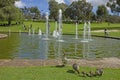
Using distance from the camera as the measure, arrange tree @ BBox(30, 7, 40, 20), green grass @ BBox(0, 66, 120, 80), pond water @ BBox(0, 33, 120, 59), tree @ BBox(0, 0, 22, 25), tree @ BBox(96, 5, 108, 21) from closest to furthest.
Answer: green grass @ BBox(0, 66, 120, 80) → pond water @ BBox(0, 33, 120, 59) → tree @ BBox(0, 0, 22, 25) → tree @ BBox(96, 5, 108, 21) → tree @ BBox(30, 7, 40, 20)

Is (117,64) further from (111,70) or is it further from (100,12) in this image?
(100,12)

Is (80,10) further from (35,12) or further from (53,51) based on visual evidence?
(53,51)

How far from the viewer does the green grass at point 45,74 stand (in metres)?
13.5

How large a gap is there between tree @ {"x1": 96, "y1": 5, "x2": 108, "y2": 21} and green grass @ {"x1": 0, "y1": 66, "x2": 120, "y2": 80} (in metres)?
150

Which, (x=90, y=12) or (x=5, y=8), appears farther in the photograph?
(x=90, y=12)

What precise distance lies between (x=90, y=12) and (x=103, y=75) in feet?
470

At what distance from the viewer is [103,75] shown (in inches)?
557

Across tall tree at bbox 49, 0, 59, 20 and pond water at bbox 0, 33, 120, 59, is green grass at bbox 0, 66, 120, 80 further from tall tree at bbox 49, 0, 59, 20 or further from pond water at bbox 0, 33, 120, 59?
tall tree at bbox 49, 0, 59, 20

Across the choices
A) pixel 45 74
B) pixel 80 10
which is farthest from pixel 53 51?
pixel 80 10

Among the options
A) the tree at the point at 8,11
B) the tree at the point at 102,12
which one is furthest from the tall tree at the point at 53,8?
the tree at the point at 8,11

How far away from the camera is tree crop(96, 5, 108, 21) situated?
163 m

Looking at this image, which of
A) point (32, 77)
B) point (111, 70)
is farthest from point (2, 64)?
point (111, 70)

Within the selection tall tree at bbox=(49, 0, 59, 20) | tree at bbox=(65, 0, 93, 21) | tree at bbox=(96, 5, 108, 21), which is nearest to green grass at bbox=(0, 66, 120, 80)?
tree at bbox=(65, 0, 93, 21)

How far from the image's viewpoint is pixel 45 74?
14.1 meters
